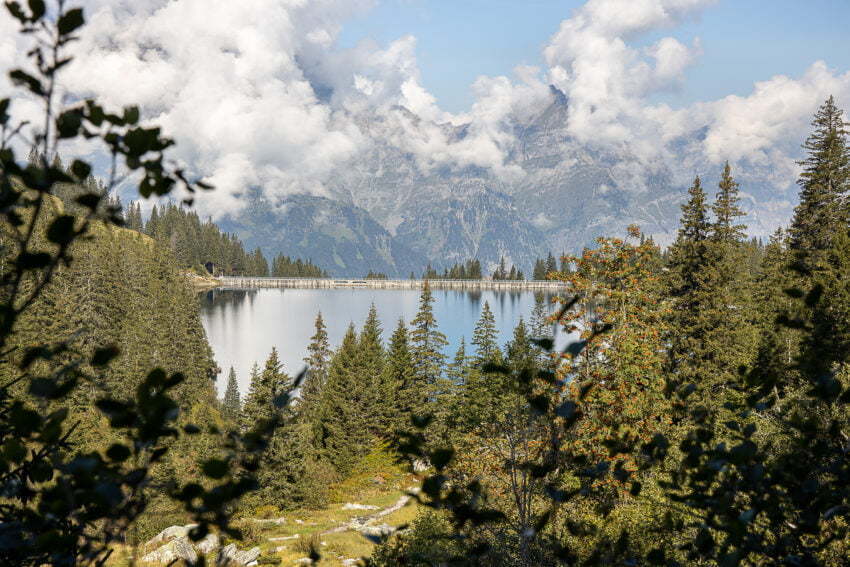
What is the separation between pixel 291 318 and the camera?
13675cm

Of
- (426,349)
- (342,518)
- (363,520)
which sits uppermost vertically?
(426,349)

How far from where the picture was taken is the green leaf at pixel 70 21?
196 cm

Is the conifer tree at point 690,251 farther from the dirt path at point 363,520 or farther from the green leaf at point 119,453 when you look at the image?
the green leaf at point 119,453

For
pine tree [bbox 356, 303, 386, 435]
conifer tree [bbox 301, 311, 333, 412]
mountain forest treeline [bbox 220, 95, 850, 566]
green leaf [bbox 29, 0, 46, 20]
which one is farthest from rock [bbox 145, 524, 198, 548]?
conifer tree [bbox 301, 311, 333, 412]

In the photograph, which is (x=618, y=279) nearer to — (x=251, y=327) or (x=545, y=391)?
(x=545, y=391)

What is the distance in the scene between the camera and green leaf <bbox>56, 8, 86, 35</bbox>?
6.43ft

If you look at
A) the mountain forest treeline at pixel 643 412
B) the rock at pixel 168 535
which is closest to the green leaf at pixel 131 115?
the mountain forest treeline at pixel 643 412

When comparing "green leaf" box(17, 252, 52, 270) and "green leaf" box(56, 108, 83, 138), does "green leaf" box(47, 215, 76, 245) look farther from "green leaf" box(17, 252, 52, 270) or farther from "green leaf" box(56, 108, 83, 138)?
"green leaf" box(56, 108, 83, 138)

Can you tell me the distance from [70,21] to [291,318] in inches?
5466

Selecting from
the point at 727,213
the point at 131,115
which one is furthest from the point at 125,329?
the point at 131,115

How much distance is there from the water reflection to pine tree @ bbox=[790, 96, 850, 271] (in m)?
58.7

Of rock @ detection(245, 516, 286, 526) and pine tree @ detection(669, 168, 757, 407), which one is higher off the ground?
pine tree @ detection(669, 168, 757, 407)

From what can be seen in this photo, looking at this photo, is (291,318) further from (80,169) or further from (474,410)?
(80,169)

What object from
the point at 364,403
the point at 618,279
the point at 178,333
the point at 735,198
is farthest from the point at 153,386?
the point at 178,333
